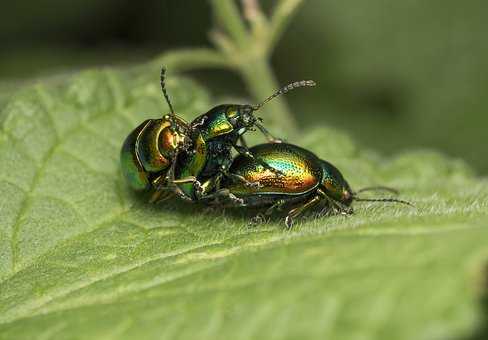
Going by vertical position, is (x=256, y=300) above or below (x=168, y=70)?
below

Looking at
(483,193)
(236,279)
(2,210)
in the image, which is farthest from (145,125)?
(483,193)

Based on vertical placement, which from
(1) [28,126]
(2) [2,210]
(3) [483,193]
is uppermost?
(1) [28,126]

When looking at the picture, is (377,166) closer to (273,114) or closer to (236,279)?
(273,114)

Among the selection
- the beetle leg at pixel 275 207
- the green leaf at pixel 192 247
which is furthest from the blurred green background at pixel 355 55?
the beetle leg at pixel 275 207

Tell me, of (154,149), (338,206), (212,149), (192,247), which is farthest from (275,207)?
(154,149)

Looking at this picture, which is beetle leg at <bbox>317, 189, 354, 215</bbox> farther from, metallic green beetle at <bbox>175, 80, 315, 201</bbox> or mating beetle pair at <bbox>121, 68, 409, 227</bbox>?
metallic green beetle at <bbox>175, 80, 315, 201</bbox>

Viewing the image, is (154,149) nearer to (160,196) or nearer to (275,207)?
(160,196)
